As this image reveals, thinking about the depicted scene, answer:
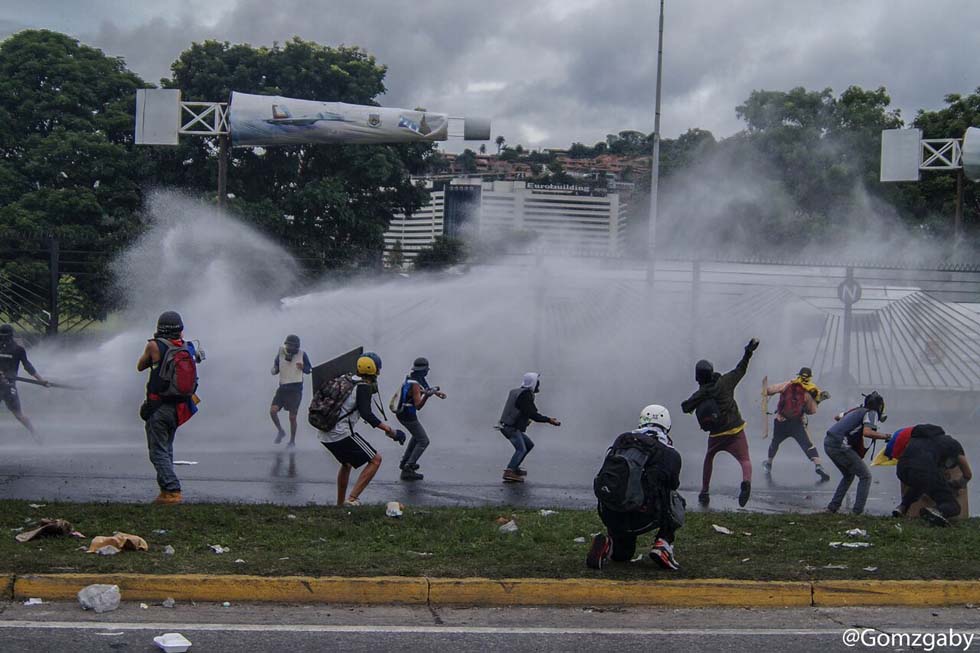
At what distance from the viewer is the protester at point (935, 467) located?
371 inches

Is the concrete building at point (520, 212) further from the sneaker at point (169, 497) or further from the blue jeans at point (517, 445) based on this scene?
the sneaker at point (169, 497)

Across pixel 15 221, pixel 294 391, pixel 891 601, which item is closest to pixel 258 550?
pixel 891 601

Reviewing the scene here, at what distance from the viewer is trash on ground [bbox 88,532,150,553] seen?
7.42 metres

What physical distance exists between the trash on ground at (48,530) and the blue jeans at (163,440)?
1376 millimetres

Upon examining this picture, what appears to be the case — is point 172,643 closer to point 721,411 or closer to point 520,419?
point 721,411

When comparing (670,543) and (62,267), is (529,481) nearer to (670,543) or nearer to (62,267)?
(670,543)

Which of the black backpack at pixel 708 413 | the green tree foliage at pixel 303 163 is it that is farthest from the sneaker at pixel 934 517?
the green tree foliage at pixel 303 163

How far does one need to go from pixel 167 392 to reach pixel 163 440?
1.43ft

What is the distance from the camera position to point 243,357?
1881 cm

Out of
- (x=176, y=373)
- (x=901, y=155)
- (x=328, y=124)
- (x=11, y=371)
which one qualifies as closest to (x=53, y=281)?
(x=11, y=371)

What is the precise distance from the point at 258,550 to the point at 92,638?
6.27ft

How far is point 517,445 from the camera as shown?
12.4 metres

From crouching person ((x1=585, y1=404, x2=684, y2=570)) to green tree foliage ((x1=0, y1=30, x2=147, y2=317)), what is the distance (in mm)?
20829

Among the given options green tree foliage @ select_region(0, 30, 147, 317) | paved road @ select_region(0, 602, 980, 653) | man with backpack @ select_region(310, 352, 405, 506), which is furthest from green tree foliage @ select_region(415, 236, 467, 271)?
paved road @ select_region(0, 602, 980, 653)
